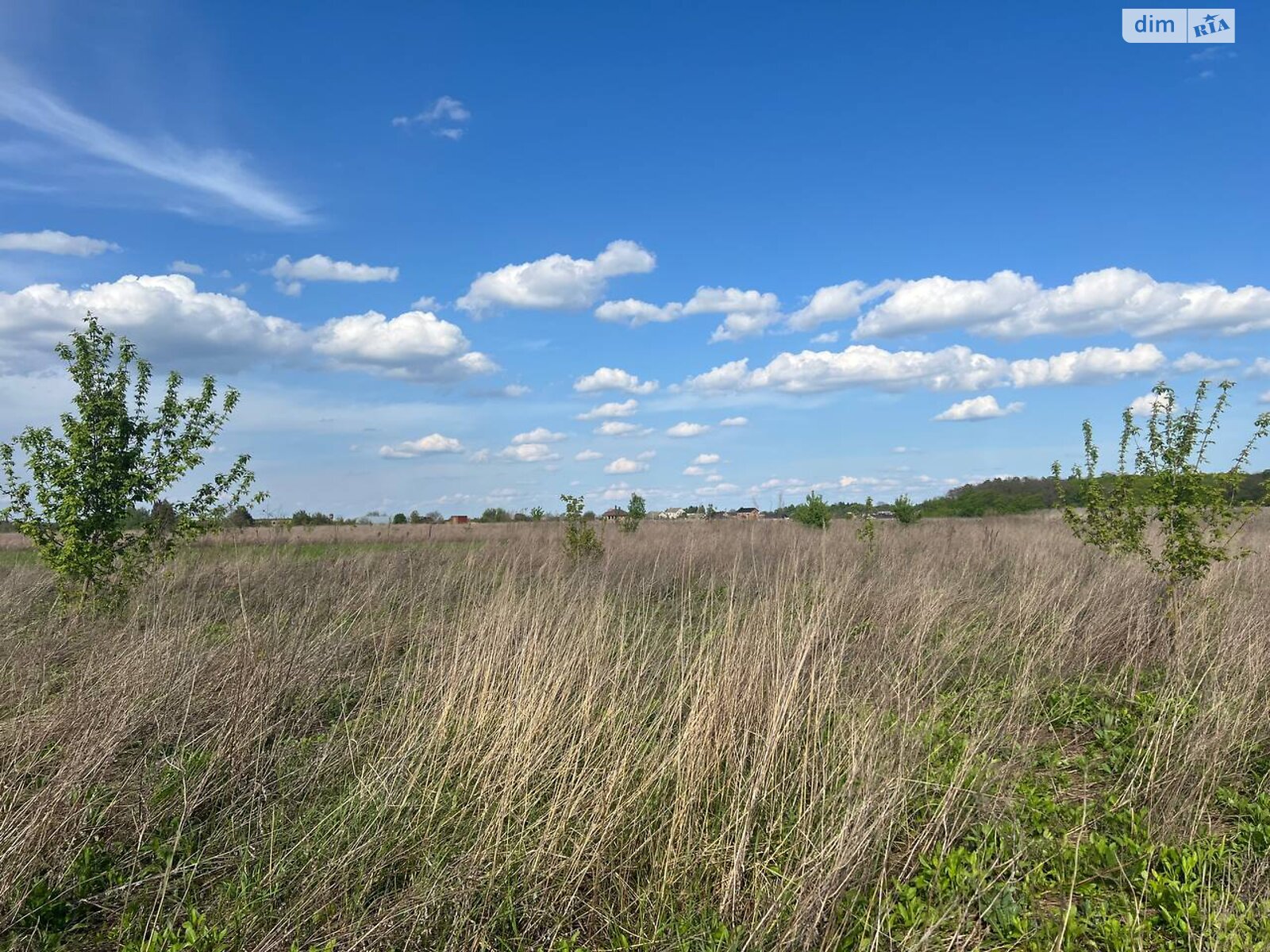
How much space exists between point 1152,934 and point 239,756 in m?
4.43

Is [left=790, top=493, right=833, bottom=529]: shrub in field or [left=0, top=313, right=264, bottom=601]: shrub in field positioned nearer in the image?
[left=0, top=313, right=264, bottom=601]: shrub in field

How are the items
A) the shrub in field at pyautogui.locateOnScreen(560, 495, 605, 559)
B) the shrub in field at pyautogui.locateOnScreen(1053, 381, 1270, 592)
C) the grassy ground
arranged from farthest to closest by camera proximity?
the shrub in field at pyautogui.locateOnScreen(560, 495, 605, 559)
the shrub in field at pyautogui.locateOnScreen(1053, 381, 1270, 592)
the grassy ground

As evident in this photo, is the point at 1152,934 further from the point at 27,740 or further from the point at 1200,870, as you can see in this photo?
the point at 27,740

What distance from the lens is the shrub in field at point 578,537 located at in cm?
1573

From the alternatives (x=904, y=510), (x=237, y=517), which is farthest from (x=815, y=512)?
(x=237, y=517)

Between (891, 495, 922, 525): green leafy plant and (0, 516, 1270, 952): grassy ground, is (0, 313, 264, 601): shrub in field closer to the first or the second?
(0, 516, 1270, 952): grassy ground

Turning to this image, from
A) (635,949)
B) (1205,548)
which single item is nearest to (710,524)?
(1205,548)

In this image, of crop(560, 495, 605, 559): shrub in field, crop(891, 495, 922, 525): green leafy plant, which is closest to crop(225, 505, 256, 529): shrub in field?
crop(560, 495, 605, 559): shrub in field

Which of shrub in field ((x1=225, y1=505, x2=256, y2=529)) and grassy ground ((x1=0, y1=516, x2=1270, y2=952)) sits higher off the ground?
shrub in field ((x1=225, y1=505, x2=256, y2=529))

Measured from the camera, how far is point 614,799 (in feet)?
12.2

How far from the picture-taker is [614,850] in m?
3.54

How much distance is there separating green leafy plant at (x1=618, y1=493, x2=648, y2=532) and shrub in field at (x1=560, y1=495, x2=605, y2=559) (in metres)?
5.91

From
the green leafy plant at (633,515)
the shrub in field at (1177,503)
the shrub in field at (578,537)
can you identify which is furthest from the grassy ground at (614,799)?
the green leafy plant at (633,515)

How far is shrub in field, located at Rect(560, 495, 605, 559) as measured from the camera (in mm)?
15727
